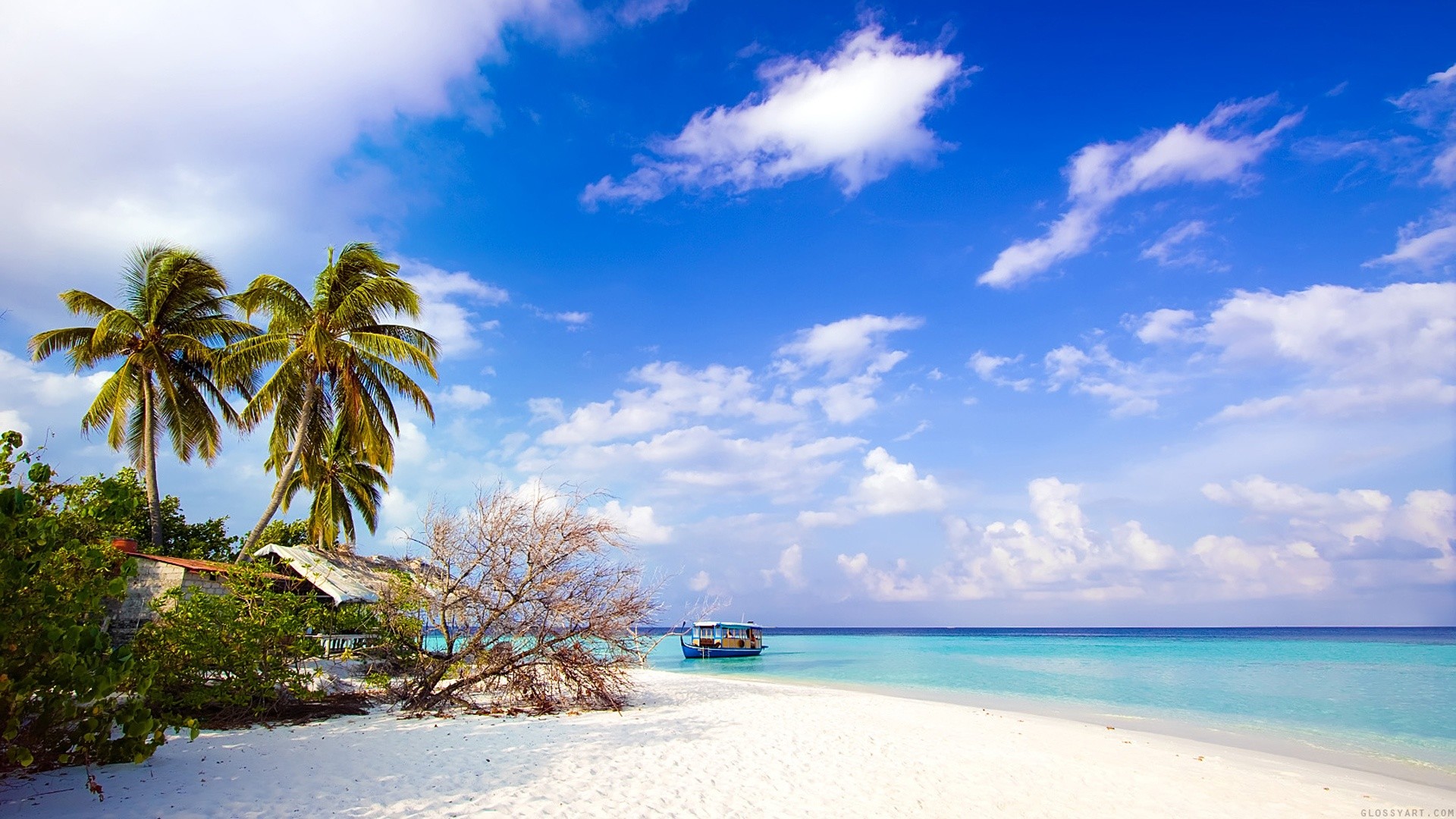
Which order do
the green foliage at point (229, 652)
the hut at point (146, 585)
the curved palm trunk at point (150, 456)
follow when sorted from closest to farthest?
the green foliage at point (229, 652) < the hut at point (146, 585) < the curved palm trunk at point (150, 456)

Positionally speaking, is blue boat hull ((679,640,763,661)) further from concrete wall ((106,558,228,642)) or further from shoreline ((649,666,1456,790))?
concrete wall ((106,558,228,642))

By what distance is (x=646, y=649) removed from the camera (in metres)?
12.1

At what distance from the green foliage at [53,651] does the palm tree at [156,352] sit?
49.3 ft

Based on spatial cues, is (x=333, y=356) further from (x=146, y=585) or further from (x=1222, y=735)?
(x=1222, y=735)

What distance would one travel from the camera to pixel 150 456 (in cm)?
1803

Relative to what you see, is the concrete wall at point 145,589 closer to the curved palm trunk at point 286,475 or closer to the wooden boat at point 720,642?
the curved palm trunk at point 286,475

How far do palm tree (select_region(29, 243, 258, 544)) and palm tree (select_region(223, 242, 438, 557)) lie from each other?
1244 millimetres

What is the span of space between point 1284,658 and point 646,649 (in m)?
43.5

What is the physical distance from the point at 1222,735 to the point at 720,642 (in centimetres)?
2734

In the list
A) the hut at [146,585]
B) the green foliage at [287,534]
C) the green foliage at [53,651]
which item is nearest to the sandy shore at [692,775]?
the green foliage at [53,651]

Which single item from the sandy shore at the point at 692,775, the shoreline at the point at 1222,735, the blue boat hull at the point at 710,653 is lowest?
the blue boat hull at the point at 710,653

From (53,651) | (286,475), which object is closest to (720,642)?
(286,475)

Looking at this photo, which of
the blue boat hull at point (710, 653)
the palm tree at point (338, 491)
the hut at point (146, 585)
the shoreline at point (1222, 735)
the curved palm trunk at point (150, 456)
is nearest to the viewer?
the shoreline at point (1222, 735)

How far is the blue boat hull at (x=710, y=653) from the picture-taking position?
3791cm
